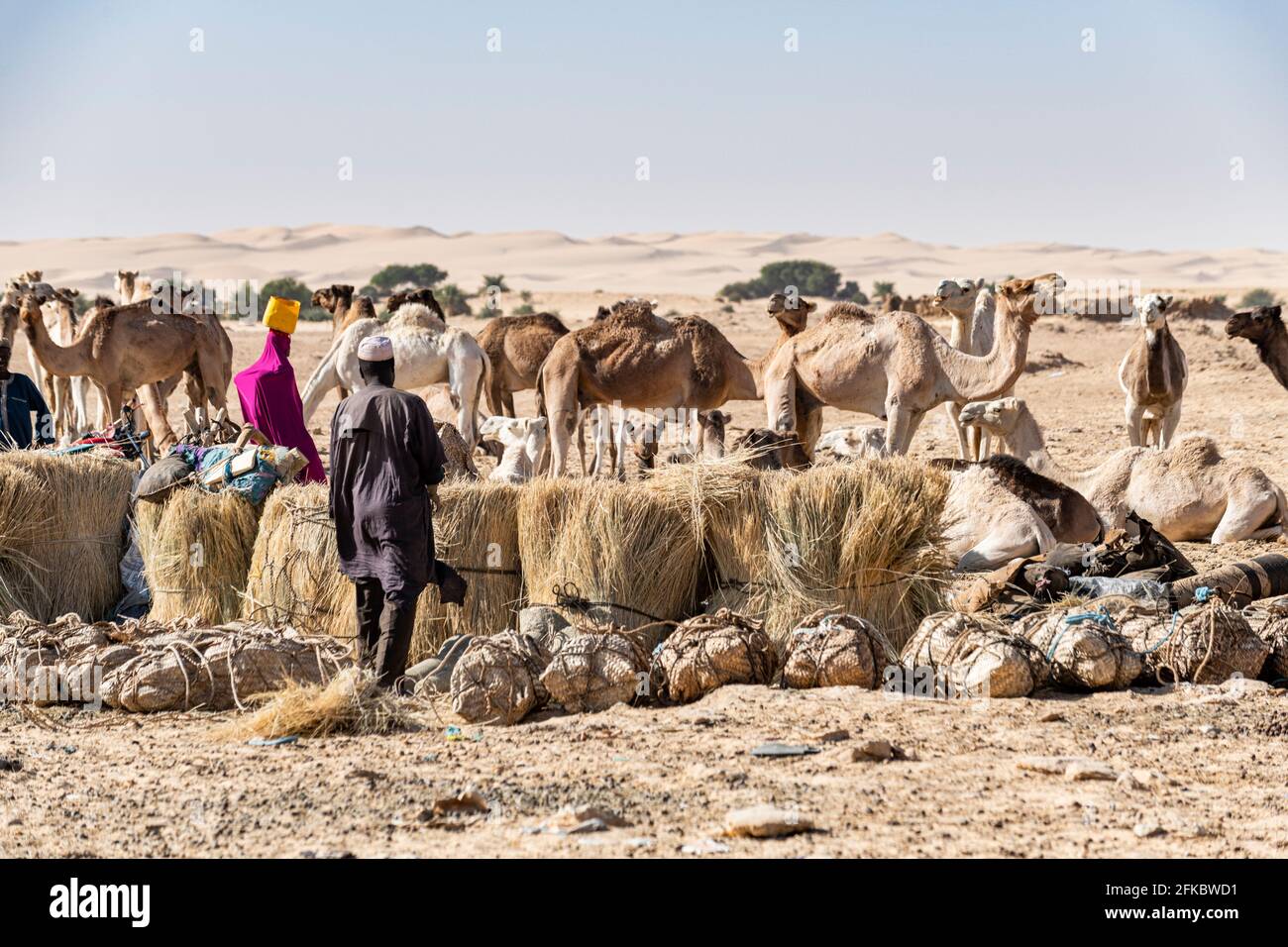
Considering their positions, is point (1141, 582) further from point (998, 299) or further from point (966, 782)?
point (998, 299)

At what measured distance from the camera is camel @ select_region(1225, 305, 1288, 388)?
16.5 meters

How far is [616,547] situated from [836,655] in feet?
4.47

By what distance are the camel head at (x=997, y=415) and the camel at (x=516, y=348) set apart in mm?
5634

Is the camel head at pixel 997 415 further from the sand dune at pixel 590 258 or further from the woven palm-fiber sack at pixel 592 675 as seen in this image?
the sand dune at pixel 590 258

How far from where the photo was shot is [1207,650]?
7.33m

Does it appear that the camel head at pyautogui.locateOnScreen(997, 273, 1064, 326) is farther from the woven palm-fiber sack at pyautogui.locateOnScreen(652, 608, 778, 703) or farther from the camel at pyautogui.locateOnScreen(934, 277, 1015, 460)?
the woven palm-fiber sack at pyautogui.locateOnScreen(652, 608, 778, 703)

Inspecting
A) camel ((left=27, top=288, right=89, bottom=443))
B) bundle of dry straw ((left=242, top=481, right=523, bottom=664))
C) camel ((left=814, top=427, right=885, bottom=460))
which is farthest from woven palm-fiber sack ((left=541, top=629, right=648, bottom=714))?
camel ((left=27, top=288, right=89, bottom=443))

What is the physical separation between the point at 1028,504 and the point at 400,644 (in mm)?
5063

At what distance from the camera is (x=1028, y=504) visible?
35.6ft

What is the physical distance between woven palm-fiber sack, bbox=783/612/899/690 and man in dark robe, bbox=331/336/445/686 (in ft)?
5.54

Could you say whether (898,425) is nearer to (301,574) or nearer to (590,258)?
(301,574)

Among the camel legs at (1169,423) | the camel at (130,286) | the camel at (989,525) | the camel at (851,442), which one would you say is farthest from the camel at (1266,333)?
the camel at (130,286)

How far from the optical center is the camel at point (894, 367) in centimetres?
1345

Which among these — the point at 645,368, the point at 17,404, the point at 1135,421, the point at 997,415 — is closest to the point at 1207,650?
the point at 997,415
